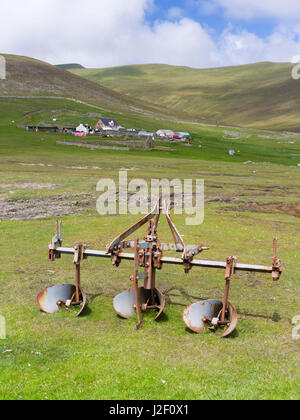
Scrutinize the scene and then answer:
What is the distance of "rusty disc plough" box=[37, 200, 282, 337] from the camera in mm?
11273

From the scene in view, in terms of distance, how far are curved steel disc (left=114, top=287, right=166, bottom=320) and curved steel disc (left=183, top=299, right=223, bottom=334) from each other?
0.91m

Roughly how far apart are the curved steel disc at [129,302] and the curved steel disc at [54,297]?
1.07 meters

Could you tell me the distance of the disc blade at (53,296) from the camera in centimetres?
1244

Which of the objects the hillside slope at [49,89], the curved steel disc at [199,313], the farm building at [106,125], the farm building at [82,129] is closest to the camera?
the curved steel disc at [199,313]

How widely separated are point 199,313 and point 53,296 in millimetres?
4753

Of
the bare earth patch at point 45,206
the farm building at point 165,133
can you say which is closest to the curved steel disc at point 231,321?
the bare earth patch at point 45,206

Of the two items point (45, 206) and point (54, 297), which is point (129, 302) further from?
point (45, 206)

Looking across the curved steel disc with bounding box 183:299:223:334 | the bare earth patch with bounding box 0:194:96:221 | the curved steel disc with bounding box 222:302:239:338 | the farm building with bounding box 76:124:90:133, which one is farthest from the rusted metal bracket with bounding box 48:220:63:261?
the farm building with bounding box 76:124:90:133

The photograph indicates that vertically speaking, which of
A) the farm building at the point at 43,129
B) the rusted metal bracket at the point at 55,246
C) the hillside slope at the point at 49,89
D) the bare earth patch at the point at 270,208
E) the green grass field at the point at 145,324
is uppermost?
the hillside slope at the point at 49,89

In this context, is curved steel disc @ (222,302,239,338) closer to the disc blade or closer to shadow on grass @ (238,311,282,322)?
shadow on grass @ (238,311,282,322)

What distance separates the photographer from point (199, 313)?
1167cm

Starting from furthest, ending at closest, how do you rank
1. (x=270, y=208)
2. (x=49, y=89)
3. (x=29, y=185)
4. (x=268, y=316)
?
(x=49, y=89)
(x=29, y=185)
(x=270, y=208)
(x=268, y=316)

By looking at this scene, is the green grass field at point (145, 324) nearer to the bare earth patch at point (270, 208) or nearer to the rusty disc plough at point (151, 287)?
the bare earth patch at point (270, 208)

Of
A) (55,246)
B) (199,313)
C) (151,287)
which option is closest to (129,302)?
(151,287)
